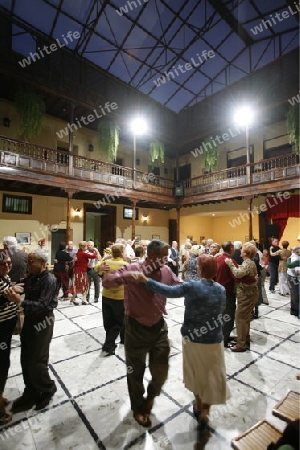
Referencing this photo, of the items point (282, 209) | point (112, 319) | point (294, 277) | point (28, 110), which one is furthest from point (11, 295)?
point (282, 209)

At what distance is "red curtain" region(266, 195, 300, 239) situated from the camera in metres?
10.7

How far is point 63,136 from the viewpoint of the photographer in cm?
1141

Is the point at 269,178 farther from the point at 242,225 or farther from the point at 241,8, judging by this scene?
the point at 241,8

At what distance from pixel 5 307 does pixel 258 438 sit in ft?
8.56

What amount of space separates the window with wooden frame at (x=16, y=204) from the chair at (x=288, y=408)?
36.2ft

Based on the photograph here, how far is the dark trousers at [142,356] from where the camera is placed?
2.26 meters

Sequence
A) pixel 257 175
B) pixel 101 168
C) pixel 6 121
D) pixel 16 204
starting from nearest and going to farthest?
pixel 6 121
pixel 16 204
pixel 257 175
pixel 101 168

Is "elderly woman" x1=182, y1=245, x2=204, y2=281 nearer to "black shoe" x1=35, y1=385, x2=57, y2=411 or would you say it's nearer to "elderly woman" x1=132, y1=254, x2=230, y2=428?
"elderly woman" x1=132, y1=254, x2=230, y2=428

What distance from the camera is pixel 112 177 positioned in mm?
11195

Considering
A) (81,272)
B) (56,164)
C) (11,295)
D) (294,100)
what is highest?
(294,100)

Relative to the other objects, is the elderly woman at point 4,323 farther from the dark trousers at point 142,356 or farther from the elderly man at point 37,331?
the dark trousers at point 142,356

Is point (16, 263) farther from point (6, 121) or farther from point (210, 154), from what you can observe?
point (210, 154)

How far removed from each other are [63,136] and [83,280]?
8.16 m

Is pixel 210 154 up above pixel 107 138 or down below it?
below
